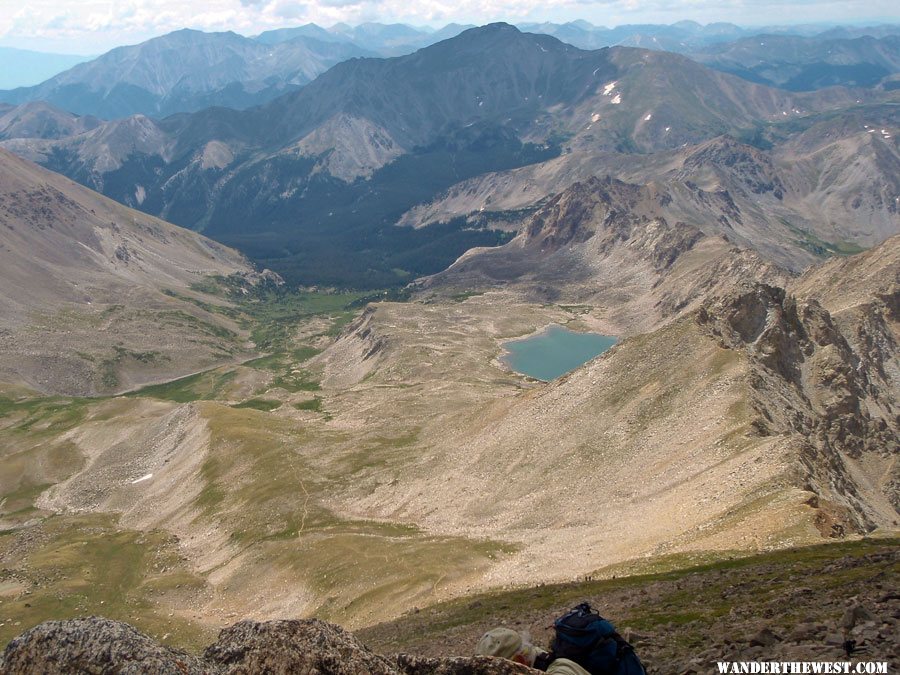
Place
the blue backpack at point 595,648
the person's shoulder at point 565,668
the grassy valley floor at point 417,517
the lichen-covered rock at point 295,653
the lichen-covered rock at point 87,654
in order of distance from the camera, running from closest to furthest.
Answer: the person's shoulder at point 565,668 → the blue backpack at point 595,648 → the lichen-covered rock at point 87,654 → the lichen-covered rock at point 295,653 → the grassy valley floor at point 417,517

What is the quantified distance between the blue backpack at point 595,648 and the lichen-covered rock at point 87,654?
11.3 m

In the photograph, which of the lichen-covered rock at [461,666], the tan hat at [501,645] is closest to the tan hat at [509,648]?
the tan hat at [501,645]

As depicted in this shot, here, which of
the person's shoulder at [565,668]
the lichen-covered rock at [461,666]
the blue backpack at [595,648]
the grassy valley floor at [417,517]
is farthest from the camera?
the grassy valley floor at [417,517]

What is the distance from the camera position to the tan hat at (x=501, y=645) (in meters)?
22.3

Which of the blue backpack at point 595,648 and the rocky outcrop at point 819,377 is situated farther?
the rocky outcrop at point 819,377

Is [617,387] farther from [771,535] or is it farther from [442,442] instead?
[771,535]

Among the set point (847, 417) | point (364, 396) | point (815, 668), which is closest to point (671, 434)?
point (847, 417)

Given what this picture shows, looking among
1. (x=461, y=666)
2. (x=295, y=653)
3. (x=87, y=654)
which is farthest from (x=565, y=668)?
(x=87, y=654)

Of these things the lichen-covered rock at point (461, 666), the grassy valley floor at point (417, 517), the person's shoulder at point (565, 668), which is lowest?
the grassy valley floor at point (417, 517)

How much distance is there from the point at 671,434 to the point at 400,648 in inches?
2179

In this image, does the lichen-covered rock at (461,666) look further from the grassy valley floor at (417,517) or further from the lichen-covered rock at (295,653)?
the grassy valley floor at (417,517)

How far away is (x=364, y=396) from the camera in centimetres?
19050

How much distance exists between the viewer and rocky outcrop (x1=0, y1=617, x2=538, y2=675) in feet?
70.3

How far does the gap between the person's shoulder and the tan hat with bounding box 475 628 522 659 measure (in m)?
2.05
